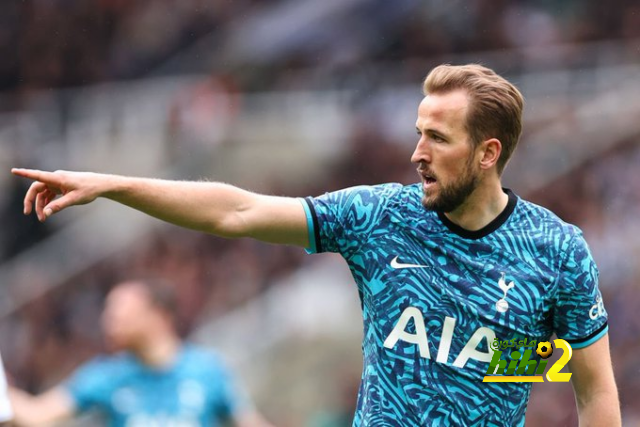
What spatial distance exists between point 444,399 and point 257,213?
856mm

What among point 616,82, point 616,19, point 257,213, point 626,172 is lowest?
point 257,213

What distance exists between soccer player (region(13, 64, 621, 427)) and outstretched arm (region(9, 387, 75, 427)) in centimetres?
283

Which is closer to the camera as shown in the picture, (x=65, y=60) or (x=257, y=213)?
(x=257, y=213)

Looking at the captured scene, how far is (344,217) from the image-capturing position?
13.0 feet

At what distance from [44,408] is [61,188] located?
10.9ft

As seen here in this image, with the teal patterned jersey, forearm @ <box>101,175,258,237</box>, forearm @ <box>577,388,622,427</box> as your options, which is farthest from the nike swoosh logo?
forearm @ <box>577,388,622,427</box>

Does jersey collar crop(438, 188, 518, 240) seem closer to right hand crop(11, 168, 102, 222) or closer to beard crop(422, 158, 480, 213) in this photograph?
beard crop(422, 158, 480, 213)

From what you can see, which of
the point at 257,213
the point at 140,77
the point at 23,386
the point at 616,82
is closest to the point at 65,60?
the point at 140,77

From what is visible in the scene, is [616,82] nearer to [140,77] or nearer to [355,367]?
[355,367]

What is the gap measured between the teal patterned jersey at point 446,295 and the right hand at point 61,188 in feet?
2.48

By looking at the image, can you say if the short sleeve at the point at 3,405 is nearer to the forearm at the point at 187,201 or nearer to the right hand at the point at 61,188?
the right hand at the point at 61,188

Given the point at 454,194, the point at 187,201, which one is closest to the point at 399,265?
→ the point at 454,194

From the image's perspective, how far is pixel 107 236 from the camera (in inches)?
577

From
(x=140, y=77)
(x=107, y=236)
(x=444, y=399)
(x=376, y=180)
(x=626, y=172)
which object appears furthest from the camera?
(x=140, y=77)
